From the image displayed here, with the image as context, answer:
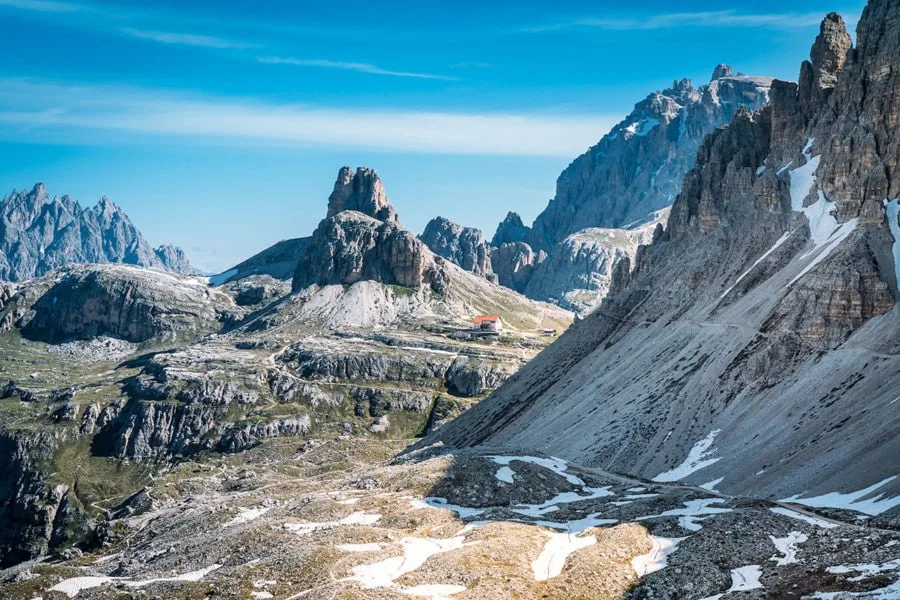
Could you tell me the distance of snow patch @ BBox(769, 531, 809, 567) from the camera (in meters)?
60.3

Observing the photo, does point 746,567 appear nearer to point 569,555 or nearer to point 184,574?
point 569,555

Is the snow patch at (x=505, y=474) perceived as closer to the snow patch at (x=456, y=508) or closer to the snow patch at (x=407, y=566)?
the snow patch at (x=456, y=508)

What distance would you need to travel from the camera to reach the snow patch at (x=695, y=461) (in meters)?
115

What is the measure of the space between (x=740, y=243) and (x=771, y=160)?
2689cm

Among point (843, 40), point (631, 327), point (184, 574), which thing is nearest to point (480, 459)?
point (184, 574)

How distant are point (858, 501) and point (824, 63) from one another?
128658mm

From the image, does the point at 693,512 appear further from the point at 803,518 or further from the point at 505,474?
the point at 505,474

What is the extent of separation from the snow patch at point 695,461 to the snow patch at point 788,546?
1885 inches

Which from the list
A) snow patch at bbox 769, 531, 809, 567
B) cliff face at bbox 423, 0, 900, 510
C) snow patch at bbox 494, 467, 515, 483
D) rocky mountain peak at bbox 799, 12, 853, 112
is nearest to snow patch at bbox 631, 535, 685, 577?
snow patch at bbox 769, 531, 809, 567

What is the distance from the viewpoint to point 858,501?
83562mm

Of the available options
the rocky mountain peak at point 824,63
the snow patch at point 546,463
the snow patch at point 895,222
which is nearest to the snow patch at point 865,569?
the snow patch at point 546,463

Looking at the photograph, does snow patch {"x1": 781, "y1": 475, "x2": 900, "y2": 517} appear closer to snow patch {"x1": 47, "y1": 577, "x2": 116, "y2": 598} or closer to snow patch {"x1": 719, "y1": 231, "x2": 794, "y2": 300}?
snow patch {"x1": 47, "y1": 577, "x2": 116, "y2": 598}

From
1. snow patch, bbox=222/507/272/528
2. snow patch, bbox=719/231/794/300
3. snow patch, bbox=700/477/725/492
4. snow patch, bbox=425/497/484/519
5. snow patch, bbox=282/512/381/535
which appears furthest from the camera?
snow patch, bbox=719/231/794/300

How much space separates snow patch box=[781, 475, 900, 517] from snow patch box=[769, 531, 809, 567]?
1672cm
